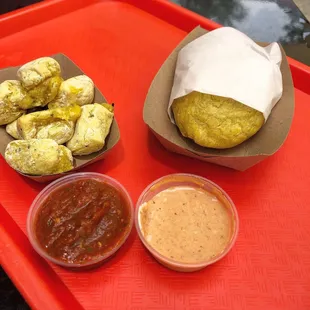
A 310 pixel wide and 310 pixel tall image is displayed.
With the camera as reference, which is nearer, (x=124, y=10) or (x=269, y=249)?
(x=269, y=249)

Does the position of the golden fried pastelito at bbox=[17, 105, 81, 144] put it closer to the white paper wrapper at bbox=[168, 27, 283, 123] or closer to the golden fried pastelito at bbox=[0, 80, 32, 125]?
the golden fried pastelito at bbox=[0, 80, 32, 125]

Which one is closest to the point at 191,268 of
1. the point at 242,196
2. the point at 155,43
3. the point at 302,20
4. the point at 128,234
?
the point at 128,234

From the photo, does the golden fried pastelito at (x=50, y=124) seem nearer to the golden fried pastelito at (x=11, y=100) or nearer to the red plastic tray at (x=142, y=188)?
the golden fried pastelito at (x=11, y=100)

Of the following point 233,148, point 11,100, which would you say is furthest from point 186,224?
point 11,100

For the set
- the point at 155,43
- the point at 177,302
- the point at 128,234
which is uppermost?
the point at 155,43

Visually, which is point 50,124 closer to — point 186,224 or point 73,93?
point 73,93

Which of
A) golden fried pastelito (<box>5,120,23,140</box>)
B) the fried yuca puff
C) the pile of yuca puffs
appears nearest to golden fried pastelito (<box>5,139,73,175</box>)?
the pile of yuca puffs

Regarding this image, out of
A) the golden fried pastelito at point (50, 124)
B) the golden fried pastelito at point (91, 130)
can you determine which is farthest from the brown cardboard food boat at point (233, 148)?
the golden fried pastelito at point (50, 124)

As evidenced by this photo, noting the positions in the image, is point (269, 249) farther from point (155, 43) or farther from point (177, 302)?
point (155, 43)
